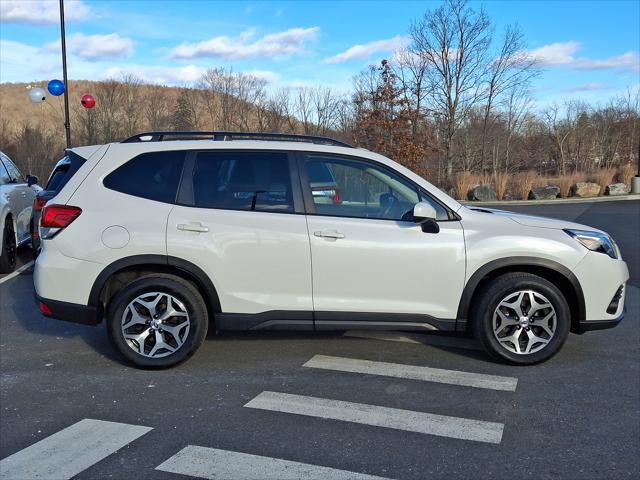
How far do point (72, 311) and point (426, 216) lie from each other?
2.96 m

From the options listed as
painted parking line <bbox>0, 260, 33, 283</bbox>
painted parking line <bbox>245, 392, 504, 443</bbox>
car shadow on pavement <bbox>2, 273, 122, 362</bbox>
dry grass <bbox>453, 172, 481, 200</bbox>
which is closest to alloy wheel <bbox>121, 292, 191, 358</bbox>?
car shadow on pavement <bbox>2, 273, 122, 362</bbox>

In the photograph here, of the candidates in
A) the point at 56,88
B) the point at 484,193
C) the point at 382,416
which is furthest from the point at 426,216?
the point at 484,193

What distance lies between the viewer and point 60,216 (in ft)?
14.8

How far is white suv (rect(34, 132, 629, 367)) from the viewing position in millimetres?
4484

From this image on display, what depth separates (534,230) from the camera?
464 centimetres

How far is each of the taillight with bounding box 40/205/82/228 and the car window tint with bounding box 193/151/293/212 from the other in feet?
3.19

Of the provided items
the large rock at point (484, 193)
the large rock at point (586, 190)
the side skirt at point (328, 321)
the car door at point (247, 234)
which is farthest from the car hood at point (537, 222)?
the large rock at point (586, 190)

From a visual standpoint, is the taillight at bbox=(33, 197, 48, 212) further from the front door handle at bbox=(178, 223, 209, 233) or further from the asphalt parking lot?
the front door handle at bbox=(178, 223, 209, 233)

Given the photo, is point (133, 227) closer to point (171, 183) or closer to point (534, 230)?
point (171, 183)

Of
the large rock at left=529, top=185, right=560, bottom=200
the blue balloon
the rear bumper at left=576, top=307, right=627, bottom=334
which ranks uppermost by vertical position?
the blue balloon

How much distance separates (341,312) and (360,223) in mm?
744

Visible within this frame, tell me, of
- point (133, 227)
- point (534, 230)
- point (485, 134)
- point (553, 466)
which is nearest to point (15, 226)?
point (133, 227)

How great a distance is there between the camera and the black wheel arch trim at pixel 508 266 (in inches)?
Answer: 179

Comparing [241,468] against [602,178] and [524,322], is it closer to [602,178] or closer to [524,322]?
[524,322]
